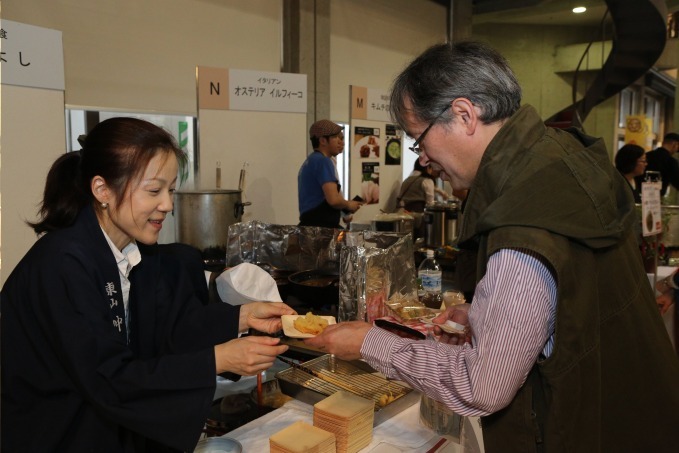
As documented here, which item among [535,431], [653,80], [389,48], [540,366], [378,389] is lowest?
[378,389]

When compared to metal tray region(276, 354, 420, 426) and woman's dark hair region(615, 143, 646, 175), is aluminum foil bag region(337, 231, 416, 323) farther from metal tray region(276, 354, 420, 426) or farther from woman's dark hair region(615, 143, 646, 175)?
woman's dark hair region(615, 143, 646, 175)

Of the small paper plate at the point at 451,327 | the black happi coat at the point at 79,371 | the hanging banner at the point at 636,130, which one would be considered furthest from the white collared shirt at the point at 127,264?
the hanging banner at the point at 636,130

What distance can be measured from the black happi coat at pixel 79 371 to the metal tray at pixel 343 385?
0.40 meters

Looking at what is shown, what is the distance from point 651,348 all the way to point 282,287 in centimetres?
136

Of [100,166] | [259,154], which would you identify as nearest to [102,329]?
A: [100,166]

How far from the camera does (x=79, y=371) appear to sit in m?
1.10

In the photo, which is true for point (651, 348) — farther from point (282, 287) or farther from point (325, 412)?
point (282, 287)

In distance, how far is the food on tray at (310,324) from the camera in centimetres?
150

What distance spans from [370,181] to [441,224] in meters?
A: 2.60

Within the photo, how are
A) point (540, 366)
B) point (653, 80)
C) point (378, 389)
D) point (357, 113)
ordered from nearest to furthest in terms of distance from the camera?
1. point (540, 366)
2. point (378, 389)
3. point (357, 113)
4. point (653, 80)

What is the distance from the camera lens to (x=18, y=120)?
2773 mm

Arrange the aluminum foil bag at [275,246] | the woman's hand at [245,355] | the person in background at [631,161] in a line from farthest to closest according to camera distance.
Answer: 1. the person in background at [631,161]
2. the aluminum foil bag at [275,246]
3. the woman's hand at [245,355]

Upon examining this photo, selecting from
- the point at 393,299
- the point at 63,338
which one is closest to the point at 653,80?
the point at 393,299

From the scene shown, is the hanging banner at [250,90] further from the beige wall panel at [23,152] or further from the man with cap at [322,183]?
the beige wall panel at [23,152]
